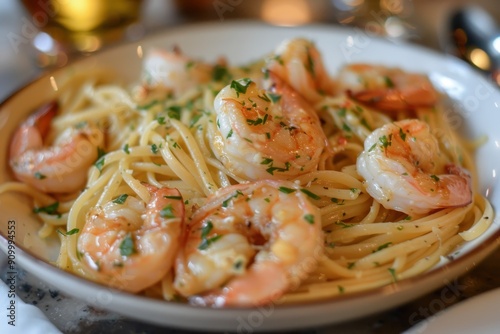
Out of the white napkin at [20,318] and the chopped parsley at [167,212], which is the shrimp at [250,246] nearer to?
the chopped parsley at [167,212]

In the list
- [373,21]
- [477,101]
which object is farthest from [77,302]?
[373,21]

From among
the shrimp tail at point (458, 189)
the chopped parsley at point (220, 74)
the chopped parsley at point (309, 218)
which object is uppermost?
the chopped parsley at point (309, 218)

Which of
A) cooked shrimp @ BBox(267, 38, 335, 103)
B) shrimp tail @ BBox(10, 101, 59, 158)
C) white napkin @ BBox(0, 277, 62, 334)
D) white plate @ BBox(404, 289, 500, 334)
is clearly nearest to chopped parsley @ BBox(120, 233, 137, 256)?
white napkin @ BBox(0, 277, 62, 334)

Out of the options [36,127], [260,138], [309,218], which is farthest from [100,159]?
[309,218]

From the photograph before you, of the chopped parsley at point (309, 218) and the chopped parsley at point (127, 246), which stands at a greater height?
the chopped parsley at point (127, 246)

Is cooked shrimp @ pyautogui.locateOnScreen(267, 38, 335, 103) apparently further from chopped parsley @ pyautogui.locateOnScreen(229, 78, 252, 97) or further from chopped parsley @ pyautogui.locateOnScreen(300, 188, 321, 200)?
chopped parsley @ pyautogui.locateOnScreen(300, 188, 321, 200)

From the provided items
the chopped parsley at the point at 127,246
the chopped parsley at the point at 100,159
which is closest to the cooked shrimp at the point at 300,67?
the chopped parsley at the point at 100,159

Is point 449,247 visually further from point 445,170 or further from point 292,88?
point 292,88
